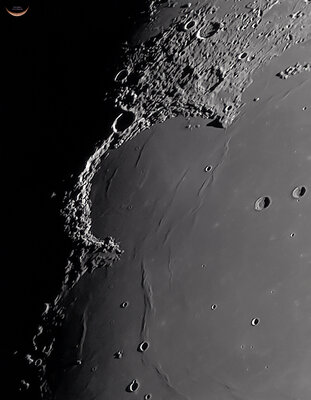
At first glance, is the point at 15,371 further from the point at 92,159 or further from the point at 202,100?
Result: the point at 202,100

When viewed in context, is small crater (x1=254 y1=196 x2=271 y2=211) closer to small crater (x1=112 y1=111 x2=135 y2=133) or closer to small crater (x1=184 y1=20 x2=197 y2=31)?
small crater (x1=112 y1=111 x2=135 y2=133)

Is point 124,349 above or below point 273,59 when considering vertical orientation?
below

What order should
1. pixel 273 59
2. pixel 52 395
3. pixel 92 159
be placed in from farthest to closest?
pixel 92 159, pixel 273 59, pixel 52 395

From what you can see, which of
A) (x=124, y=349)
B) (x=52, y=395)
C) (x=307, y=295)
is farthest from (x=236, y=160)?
(x=52, y=395)

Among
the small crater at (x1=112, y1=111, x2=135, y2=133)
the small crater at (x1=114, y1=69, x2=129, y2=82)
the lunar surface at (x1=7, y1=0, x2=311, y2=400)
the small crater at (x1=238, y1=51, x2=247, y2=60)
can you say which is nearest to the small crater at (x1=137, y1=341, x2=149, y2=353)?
the lunar surface at (x1=7, y1=0, x2=311, y2=400)

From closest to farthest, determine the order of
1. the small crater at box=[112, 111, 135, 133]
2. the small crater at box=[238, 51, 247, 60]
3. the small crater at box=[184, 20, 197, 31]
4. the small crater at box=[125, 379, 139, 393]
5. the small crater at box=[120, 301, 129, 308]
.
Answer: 1. the small crater at box=[125, 379, 139, 393]
2. the small crater at box=[120, 301, 129, 308]
3. the small crater at box=[238, 51, 247, 60]
4. the small crater at box=[112, 111, 135, 133]
5. the small crater at box=[184, 20, 197, 31]

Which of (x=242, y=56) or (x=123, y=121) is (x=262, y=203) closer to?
(x=242, y=56)
